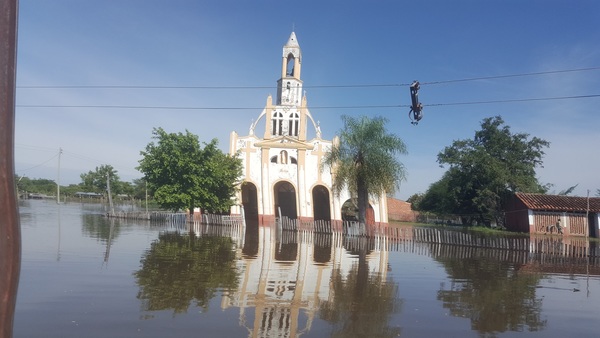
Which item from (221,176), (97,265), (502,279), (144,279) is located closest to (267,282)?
(144,279)

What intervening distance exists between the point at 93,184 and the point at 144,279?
→ 86.9m

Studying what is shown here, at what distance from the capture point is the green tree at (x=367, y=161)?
30484 millimetres

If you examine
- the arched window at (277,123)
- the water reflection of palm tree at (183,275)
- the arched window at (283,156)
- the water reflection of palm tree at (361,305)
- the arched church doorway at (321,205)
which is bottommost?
the water reflection of palm tree at (361,305)

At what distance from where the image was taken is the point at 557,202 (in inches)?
1539

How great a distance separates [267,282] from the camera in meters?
13.0

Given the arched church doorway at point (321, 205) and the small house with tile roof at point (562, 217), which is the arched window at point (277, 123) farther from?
the small house with tile roof at point (562, 217)

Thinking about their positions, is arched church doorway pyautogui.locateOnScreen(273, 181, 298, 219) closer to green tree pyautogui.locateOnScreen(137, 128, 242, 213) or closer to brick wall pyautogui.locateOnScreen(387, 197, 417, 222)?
green tree pyautogui.locateOnScreen(137, 128, 242, 213)

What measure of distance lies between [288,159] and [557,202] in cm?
2312

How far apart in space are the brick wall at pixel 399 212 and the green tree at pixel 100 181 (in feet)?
166

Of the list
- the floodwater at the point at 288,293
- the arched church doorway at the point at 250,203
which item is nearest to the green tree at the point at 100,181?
the arched church doorway at the point at 250,203

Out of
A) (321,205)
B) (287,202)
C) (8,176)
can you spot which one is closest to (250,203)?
(287,202)

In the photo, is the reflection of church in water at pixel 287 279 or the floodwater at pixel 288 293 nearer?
the floodwater at pixel 288 293

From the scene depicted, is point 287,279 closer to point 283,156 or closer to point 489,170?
point 283,156

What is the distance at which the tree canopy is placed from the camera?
43281mm
